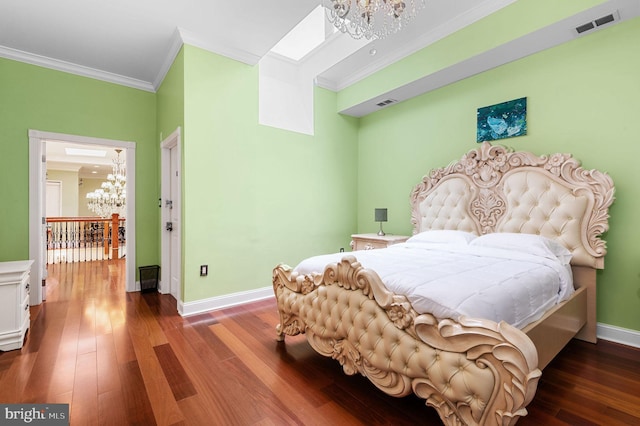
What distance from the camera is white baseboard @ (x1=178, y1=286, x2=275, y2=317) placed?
10.3 feet

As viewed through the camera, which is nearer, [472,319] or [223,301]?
[472,319]

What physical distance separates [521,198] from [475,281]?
176 cm

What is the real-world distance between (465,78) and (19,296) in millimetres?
4839

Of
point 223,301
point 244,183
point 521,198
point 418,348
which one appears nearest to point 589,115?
point 521,198

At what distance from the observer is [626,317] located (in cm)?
244

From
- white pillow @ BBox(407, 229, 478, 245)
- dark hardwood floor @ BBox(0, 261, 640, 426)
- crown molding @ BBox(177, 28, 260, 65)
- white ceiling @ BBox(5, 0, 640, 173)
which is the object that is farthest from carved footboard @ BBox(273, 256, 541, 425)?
crown molding @ BBox(177, 28, 260, 65)

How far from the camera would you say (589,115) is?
2609 millimetres

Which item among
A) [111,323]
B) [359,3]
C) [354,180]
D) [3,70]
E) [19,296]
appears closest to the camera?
[359,3]

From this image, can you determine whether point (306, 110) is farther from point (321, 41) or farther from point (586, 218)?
point (586, 218)

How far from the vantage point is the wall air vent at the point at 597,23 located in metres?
2.37

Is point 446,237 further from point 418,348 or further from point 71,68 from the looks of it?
point 71,68

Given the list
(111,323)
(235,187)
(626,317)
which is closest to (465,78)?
(626,317)

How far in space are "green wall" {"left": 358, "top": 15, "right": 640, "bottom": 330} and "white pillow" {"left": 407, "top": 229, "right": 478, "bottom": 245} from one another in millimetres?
1000

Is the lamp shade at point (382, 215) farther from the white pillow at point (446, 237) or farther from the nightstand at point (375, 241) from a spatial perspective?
the white pillow at point (446, 237)
